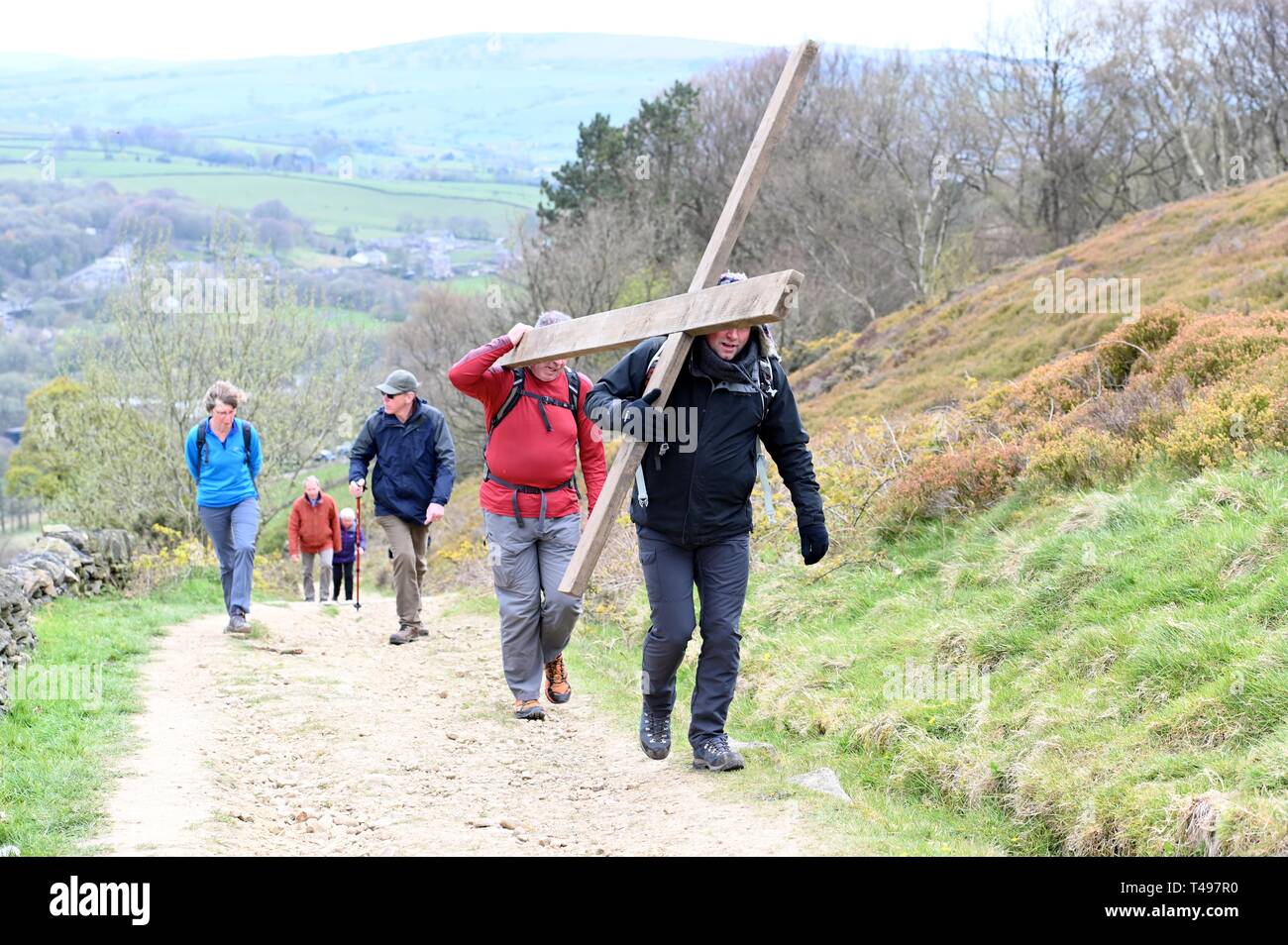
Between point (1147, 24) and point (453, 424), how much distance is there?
27.2m

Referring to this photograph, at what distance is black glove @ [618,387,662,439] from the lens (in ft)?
18.3

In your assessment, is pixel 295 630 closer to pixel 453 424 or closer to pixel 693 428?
pixel 693 428

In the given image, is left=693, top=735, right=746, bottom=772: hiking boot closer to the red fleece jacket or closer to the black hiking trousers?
the black hiking trousers

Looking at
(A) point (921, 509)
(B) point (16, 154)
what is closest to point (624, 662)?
(A) point (921, 509)

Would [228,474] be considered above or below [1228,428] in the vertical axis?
below

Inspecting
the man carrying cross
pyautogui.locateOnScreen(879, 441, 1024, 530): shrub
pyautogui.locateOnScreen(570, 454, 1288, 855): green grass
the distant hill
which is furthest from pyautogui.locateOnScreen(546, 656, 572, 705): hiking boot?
the distant hill

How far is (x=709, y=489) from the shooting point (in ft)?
19.2

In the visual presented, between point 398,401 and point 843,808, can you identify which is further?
point 398,401

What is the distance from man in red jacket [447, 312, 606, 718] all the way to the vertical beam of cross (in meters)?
1.59

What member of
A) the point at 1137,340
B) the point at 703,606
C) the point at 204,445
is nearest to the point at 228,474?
the point at 204,445

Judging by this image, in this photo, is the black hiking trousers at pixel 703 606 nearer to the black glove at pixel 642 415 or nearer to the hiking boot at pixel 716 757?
the hiking boot at pixel 716 757

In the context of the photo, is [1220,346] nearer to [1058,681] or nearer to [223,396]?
[1058,681]

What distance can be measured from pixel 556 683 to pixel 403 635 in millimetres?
3117

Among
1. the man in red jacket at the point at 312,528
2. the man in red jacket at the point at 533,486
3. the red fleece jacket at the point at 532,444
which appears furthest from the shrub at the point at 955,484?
the man in red jacket at the point at 312,528
